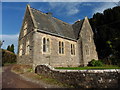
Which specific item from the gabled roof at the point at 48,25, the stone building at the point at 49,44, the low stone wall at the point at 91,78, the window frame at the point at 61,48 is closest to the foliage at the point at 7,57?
the stone building at the point at 49,44

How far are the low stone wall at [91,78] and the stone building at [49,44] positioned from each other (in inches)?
213

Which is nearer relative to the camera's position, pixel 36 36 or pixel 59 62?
pixel 36 36

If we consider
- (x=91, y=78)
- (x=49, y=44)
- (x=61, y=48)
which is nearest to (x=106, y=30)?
(x=61, y=48)

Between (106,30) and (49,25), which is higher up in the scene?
(106,30)

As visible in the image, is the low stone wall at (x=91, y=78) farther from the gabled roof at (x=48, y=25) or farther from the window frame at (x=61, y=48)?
the gabled roof at (x=48, y=25)

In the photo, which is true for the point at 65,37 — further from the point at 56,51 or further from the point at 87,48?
the point at 87,48

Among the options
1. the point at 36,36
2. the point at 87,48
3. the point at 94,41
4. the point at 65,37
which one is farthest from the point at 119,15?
the point at 36,36

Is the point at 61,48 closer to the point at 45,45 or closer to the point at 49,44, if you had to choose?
the point at 49,44

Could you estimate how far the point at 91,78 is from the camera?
542 cm

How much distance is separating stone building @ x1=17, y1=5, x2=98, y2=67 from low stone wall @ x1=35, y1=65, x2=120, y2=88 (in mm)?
5413

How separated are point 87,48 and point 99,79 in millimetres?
13181

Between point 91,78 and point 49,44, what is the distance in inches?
320

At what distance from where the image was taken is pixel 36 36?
37.3 ft

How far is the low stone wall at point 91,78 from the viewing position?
4.86 meters
